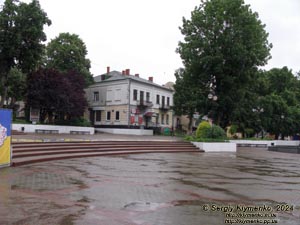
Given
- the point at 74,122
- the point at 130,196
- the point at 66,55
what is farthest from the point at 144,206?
the point at 66,55

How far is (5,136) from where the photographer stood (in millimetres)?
11414

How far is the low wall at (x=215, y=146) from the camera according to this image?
25.6 meters

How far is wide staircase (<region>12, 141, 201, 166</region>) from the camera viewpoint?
14.4 m

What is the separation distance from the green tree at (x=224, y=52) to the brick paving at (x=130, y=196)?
1024 inches

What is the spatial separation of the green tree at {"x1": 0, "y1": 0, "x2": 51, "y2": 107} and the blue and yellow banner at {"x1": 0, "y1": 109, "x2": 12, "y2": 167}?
27564mm

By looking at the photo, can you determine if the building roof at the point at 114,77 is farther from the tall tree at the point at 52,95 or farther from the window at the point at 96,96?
the tall tree at the point at 52,95

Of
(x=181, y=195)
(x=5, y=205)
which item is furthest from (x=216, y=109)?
(x=5, y=205)

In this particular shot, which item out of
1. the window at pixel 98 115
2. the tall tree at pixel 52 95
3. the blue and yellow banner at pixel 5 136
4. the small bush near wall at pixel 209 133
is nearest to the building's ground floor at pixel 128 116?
the window at pixel 98 115

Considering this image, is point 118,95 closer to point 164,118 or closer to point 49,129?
point 164,118

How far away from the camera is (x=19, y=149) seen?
15.7 metres

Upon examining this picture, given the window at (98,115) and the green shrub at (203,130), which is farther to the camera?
the window at (98,115)

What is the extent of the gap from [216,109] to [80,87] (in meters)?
17.4

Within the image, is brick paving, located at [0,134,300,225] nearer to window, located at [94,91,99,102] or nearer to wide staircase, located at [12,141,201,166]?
wide staircase, located at [12,141,201,166]

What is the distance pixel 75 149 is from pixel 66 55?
3401 centimetres
